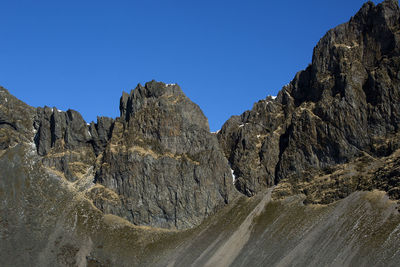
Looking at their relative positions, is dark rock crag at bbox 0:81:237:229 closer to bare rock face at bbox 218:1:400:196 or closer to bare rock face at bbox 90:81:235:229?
bare rock face at bbox 90:81:235:229

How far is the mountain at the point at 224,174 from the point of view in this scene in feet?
328

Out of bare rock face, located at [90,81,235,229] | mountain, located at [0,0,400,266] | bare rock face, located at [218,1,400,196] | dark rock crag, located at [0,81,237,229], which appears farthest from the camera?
dark rock crag, located at [0,81,237,229]

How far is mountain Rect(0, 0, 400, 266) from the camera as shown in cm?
10000

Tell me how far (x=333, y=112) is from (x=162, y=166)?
55184mm

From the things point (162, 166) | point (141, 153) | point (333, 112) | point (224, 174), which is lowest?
point (333, 112)

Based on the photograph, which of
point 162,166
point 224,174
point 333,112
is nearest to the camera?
point 333,112

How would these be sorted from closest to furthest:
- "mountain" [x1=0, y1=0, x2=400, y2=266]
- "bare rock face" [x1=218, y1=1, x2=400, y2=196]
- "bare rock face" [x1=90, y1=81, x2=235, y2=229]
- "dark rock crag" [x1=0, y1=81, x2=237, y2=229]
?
1. "mountain" [x1=0, y1=0, x2=400, y2=266]
2. "bare rock face" [x1=218, y1=1, x2=400, y2=196]
3. "bare rock face" [x1=90, y1=81, x2=235, y2=229]
4. "dark rock crag" [x1=0, y1=81, x2=237, y2=229]

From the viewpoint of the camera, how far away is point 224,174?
136m

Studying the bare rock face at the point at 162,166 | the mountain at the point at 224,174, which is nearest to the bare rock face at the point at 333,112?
the mountain at the point at 224,174

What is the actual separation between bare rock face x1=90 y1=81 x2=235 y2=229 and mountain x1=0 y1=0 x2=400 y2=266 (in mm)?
356

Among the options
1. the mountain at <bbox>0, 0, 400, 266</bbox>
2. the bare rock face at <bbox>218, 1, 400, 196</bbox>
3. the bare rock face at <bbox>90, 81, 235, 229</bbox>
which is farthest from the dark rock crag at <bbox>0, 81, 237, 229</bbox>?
the bare rock face at <bbox>218, 1, 400, 196</bbox>

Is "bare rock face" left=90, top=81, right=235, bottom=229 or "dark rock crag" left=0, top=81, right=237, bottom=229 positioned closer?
"bare rock face" left=90, top=81, right=235, bottom=229

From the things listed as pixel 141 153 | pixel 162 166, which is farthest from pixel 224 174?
pixel 141 153

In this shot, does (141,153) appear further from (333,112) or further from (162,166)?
(333,112)
